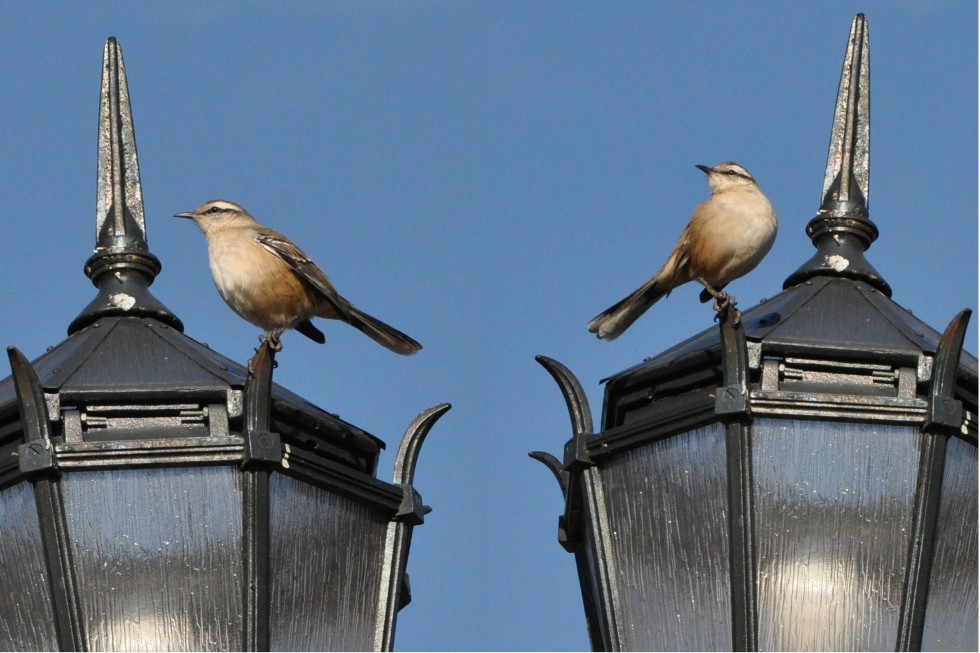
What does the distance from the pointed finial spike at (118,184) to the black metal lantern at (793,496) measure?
177cm

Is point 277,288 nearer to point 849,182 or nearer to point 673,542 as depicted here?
point 849,182

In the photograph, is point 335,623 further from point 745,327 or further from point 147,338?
point 745,327

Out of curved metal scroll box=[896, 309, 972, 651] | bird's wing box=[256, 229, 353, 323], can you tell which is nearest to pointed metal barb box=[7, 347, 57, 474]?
curved metal scroll box=[896, 309, 972, 651]

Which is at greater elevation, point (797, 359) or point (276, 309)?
point (276, 309)

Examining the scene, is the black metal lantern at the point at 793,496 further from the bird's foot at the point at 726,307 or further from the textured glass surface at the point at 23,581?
the textured glass surface at the point at 23,581

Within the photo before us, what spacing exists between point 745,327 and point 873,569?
2.99ft

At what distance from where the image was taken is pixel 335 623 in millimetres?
5488

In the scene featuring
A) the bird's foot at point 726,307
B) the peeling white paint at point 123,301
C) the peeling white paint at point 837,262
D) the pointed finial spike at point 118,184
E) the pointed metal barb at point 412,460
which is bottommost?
the pointed metal barb at point 412,460

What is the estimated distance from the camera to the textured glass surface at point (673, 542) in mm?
5246

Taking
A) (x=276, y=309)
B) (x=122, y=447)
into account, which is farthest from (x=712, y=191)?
(x=122, y=447)

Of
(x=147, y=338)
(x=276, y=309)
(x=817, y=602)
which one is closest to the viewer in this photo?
(x=817, y=602)

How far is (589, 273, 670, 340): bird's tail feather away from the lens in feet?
23.6

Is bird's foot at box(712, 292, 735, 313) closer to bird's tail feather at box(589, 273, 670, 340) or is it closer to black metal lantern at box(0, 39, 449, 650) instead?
black metal lantern at box(0, 39, 449, 650)

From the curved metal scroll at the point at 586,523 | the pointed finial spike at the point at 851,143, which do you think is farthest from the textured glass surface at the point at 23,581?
the pointed finial spike at the point at 851,143
